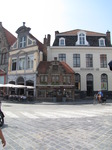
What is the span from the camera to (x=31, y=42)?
98.0 ft

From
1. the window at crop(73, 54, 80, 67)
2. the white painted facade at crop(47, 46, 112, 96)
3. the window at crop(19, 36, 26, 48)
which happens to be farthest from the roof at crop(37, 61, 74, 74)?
the window at crop(19, 36, 26, 48)

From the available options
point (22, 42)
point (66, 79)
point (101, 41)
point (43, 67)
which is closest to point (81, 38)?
point (101, 41)

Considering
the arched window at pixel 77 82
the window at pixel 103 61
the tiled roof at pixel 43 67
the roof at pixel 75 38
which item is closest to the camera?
the tiled roof at pixel 43 67

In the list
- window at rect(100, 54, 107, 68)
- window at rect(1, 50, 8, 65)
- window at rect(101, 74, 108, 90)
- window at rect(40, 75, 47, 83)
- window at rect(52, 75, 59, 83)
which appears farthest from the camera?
window at rect(1, 50, 8, 65)

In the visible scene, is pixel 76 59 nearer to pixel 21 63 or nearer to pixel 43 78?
pixel 43 78

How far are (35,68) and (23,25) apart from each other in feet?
33.6

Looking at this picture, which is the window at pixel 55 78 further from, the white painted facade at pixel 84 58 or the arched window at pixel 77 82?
the white painted facade at pixel 84 58

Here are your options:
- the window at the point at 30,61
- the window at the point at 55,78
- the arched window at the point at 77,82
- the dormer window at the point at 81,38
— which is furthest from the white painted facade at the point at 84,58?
the window at the point at 55,78

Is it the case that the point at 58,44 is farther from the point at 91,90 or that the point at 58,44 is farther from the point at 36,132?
the point at 36,132

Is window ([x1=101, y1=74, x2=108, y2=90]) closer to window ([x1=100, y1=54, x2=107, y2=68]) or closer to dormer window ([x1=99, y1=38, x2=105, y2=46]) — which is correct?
window ([x1=100, y1=54, x2=107, y2=68])

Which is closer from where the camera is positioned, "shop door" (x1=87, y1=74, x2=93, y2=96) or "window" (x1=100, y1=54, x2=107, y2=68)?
"shop door" (x1=87, y1=74, x2=93, y2=96)

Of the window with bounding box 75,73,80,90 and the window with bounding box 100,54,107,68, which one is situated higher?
the window with bounding box 100,54,107,68

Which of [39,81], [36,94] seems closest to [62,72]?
[39,81]

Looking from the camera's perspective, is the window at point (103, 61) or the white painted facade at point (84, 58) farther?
the window at point (103, 61)
